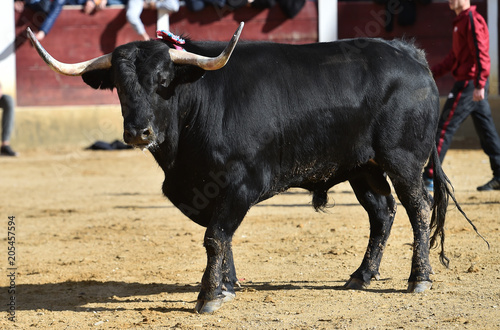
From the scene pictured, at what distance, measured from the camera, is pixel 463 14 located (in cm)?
665

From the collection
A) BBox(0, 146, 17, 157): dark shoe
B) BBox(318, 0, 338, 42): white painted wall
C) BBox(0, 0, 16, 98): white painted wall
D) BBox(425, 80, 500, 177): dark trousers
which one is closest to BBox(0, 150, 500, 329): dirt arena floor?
BBox(425, 80, 500, 177): dark trousers

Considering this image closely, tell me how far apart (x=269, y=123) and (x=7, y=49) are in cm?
783

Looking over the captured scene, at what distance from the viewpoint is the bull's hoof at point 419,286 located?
4.11 m

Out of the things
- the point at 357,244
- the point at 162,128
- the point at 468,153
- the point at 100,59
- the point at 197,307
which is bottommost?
the point at 468,153

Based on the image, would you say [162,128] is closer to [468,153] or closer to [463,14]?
[463,14]

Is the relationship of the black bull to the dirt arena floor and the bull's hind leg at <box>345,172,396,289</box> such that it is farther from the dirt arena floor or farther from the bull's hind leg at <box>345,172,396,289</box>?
the dirt arena floor

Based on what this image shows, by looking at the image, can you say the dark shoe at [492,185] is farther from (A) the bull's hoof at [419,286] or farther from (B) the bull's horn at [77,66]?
(B) the bull's horn at [77,66]

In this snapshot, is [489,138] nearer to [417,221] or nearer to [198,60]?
[417,221]

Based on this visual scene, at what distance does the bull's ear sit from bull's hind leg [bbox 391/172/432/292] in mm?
1572

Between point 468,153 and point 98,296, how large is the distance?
6437 mm

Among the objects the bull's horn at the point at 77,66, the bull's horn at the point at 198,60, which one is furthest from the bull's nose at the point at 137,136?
the bull's horn at the point at 77,66

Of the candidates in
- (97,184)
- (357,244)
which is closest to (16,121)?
(97,184)

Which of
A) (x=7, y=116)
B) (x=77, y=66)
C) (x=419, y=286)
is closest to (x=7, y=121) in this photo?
(x=7, y=116)

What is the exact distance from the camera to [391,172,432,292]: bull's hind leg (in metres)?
4.16
